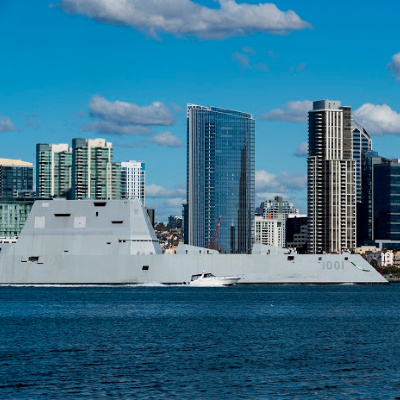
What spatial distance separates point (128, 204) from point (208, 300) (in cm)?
1664

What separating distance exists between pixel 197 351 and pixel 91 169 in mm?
160583

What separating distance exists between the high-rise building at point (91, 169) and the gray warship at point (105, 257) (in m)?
109

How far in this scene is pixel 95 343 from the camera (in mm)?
35062

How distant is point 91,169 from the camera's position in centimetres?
19162

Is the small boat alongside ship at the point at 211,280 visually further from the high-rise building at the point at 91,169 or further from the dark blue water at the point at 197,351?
the high-rise building at the point at 91,169

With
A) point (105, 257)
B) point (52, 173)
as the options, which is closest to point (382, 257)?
point (52, 173)

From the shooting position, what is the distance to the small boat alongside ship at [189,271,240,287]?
262 feet

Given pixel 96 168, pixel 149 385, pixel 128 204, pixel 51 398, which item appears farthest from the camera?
pixel 96 168

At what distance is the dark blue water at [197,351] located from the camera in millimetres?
25109

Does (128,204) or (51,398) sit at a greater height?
(128,204)

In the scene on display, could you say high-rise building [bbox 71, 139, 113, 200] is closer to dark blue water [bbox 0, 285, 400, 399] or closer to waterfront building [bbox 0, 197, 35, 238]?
waterfront building [bbox 0, 197, 35, 238]

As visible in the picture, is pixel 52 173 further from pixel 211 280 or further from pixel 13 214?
pixel 211 280

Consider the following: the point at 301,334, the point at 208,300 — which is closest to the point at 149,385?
the point at 301,334

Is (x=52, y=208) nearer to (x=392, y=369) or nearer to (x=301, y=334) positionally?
(x=301, y=334)
